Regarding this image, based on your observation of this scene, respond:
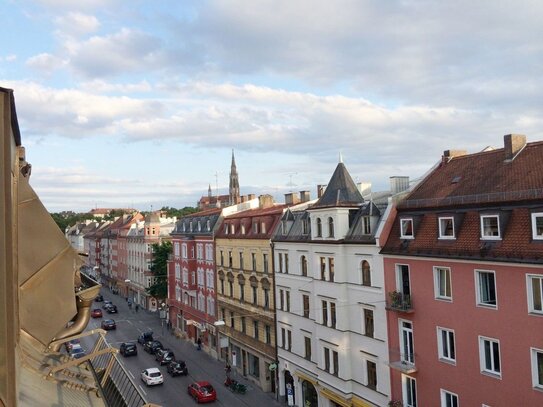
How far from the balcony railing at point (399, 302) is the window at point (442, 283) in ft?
5.40

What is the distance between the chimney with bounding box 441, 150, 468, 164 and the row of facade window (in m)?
5.29

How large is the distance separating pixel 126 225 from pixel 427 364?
232 ft

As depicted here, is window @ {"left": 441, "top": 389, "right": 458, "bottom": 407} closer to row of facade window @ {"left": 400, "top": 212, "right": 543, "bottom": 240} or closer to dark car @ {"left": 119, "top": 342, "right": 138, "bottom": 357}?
row of facade window @ {"left": 400, "top": 212, "right": 543, "bottom": 240}

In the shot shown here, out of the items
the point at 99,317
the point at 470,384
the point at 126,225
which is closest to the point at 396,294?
the point at 470,384

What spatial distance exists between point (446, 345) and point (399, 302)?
2930mm

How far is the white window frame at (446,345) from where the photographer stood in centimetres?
2161

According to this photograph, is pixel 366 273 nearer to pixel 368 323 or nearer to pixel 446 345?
pixel 368 323

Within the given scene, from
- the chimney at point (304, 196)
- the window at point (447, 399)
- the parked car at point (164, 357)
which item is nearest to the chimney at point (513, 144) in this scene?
the window at point (447, 399)

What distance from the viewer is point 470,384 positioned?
67.6ft

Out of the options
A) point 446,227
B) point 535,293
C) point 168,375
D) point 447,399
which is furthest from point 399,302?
point 168,375

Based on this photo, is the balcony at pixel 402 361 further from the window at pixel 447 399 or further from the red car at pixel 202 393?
the red car at pixel 202 393

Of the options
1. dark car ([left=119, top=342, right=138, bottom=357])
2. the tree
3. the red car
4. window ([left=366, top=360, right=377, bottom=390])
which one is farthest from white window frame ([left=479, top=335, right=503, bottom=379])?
the tree

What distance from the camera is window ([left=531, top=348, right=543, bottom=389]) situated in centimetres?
1794

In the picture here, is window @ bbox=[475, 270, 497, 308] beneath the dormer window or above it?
beneath
